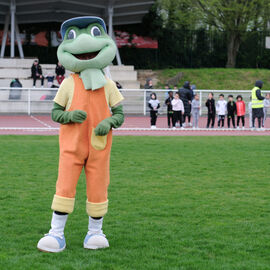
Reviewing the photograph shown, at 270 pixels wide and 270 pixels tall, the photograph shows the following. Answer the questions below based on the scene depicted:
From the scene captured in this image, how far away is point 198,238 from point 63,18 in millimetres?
39187

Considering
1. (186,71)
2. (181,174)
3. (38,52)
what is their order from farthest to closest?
1. (38,52)
2. (186,71)
3. (181,174)

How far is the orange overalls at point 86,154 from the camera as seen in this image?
5922mm

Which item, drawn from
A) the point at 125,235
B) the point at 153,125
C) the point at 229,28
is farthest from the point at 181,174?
the point at 229,28

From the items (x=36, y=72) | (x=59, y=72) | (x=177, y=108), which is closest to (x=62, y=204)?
(x=177, y=108)

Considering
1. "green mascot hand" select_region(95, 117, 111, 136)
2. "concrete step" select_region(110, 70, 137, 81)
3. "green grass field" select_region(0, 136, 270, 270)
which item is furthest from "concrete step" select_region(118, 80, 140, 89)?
"green mascot hand" select_region(95, 117, 111, 136)

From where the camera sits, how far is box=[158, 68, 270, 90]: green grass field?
37.6 metres

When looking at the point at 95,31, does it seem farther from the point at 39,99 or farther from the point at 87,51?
the point at 39,99

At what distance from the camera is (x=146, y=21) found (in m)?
45.0

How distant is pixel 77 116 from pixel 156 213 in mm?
2432

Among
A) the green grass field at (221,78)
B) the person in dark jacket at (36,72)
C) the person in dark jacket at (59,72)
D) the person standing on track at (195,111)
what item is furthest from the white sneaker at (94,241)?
the green grass field at (221,78)

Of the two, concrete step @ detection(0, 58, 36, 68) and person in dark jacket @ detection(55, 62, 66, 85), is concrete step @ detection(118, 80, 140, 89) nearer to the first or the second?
person in dark jacket @ detection(55, 62, 66, 85)

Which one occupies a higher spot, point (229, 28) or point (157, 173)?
point (229, 28)

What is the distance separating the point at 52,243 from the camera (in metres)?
5.86

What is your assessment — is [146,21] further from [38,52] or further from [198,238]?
[198,238]
